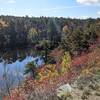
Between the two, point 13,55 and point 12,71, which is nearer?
point 12,71

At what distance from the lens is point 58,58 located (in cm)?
4806

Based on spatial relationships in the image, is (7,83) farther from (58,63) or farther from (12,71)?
(12,71)

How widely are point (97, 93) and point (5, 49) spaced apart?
8989 cm

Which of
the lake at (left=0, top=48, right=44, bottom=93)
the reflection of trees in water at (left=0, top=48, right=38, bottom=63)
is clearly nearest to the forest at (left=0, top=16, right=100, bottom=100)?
the lake at (left=0, top=48, right=44, bottom=93)

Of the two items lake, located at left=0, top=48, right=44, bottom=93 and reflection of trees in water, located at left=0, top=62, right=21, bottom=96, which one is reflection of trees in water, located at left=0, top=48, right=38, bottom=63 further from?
reflection of trees in water, located at left=0, top=62, right=21, bottom=96

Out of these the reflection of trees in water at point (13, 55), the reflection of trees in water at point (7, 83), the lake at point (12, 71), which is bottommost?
the reflection of trees in water at point (13, 55)

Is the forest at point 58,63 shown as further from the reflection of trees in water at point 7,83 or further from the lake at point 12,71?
the lake at point 12,71

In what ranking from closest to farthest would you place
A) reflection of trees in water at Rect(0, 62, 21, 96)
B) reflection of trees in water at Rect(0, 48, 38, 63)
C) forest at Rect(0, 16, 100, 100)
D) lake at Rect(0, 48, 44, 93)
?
forest at Rect(0, 16, 100, 100), reflection of trees in water at Rect(0, 62, 21, 96), lake at Rect(0, 48, 44, 93), reflection of trees in water at Rect(0, 48, 38, 63)

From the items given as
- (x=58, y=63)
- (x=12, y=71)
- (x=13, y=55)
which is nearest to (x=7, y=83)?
(x=58, y=63)

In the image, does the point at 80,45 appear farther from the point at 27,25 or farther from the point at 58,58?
the point at 27,25

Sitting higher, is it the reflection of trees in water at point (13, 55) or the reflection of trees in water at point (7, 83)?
the reflection of trees in water at point (7, 83)

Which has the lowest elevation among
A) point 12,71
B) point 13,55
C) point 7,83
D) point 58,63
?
point 13,55

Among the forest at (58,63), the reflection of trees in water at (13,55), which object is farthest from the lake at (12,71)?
the forest at (58,63)

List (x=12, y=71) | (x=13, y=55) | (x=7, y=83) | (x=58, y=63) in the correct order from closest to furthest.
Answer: (x=7, y=83)
(x=58, y=63)
(x=12, y=71)
(x=13, y=55)
